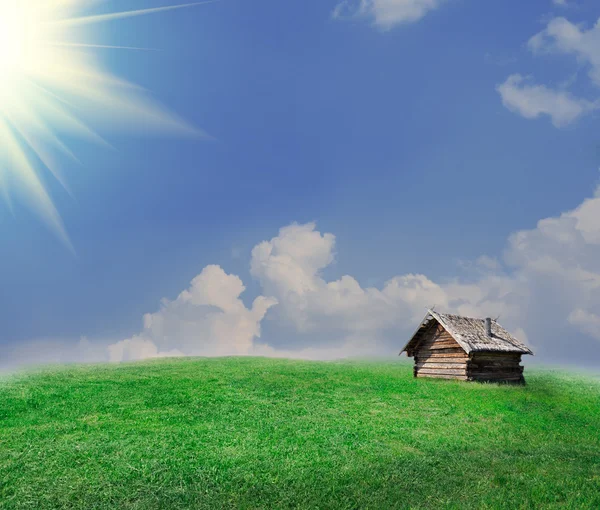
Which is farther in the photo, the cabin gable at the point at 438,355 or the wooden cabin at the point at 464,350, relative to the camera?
the cabin gable at the point at 438,355

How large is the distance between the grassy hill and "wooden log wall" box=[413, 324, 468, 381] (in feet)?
22.5

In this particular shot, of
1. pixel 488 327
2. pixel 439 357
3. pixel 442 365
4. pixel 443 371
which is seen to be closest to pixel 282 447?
pixel 443 371

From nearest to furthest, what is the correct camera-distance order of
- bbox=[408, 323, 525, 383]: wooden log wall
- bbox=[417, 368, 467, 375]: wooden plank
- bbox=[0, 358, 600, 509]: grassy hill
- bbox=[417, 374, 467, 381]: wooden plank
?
bbox=[0, 358, 600, 509]: grassy hill < bbox=[417, 374, 467, 381]: wooden plank < bbox=[408, 323, 525, 383]: wooden log wall < bbox=[417, 368, 467, 375]: wooden plank

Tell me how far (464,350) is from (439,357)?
123 inches

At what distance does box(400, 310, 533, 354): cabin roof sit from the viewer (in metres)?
35.8

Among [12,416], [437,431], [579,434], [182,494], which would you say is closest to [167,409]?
[12,416]

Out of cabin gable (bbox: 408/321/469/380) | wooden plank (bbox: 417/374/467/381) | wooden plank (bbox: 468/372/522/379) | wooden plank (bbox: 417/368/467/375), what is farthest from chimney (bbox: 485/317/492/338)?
wooden plank (bbox: 417/374/467/381)

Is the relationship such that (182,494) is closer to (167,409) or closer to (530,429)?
(167,409)

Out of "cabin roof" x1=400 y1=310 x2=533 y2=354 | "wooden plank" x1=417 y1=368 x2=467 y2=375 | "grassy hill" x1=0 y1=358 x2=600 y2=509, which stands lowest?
"grassy hill" x1=0 y1=358 x2=600 y2=509

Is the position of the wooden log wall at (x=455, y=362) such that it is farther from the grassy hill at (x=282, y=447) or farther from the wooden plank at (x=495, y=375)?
the grassy hill at (x=282, y=447)

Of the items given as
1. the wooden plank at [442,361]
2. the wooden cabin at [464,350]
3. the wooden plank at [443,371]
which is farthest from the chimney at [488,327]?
the wooden plank at [443,371]

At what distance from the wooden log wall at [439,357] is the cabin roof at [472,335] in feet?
2.68

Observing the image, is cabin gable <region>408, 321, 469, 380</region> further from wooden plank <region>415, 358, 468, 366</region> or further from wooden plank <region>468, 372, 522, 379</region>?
wooden plank <region>468, 372, 522, 379</region>

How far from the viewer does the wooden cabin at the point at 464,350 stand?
35844 millimetres
